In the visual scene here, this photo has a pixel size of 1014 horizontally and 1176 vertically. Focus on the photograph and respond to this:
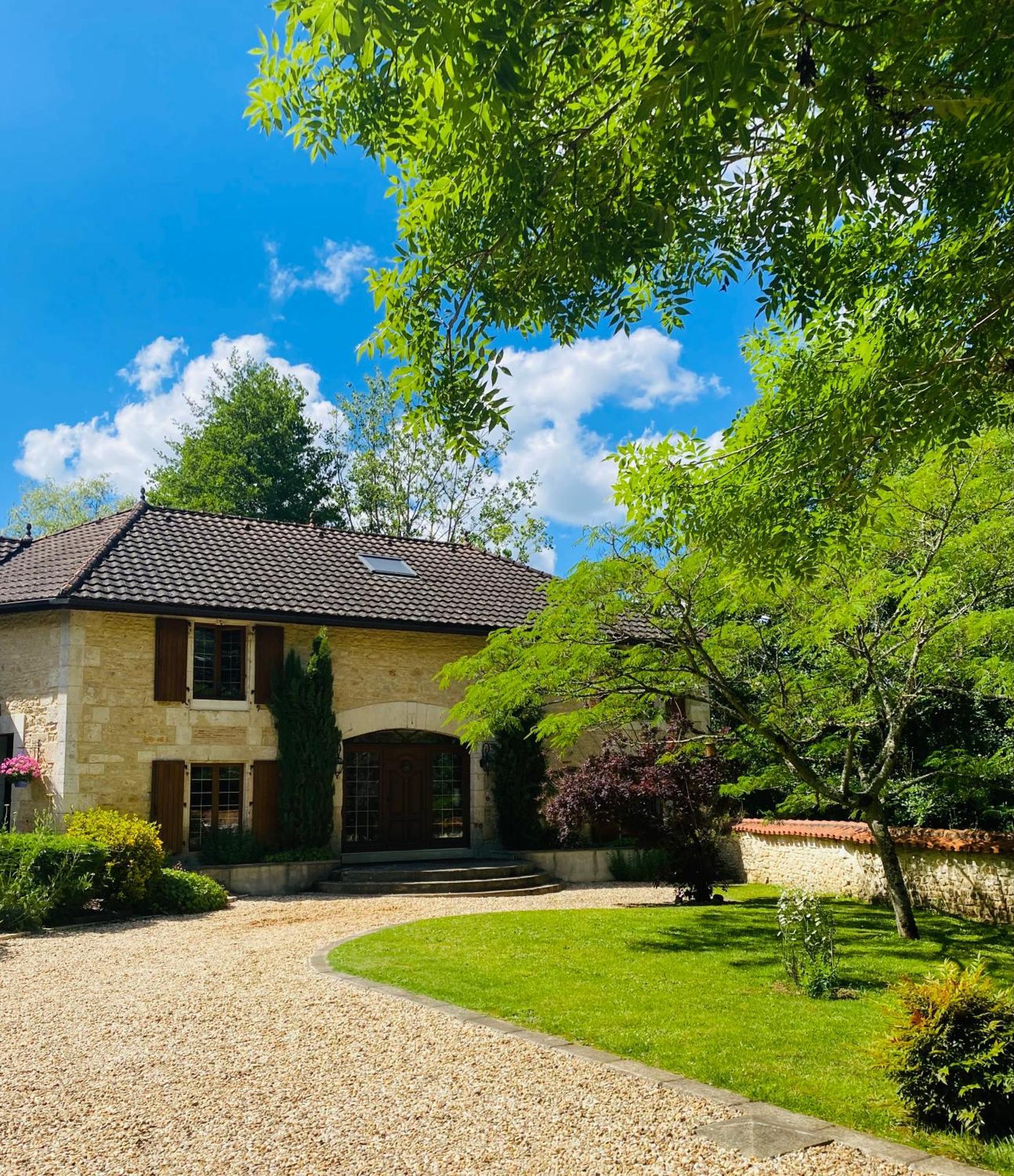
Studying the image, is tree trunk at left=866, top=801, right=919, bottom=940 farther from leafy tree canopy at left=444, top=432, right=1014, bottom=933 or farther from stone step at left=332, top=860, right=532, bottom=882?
stone step at left=332, top=860, right=532, bottom=882

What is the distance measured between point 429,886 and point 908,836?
736 cm

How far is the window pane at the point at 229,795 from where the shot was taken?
17.1 metres

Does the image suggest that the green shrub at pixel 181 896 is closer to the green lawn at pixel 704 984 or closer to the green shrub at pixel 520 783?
the green lawn at pixel 704 984

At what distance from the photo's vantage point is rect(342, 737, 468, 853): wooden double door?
18578mm

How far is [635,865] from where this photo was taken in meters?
18.6

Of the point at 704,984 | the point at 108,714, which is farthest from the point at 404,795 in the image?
the point at 704,984

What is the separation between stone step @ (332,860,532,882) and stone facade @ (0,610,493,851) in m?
1.66

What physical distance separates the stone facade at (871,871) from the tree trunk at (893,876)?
57.1 inches

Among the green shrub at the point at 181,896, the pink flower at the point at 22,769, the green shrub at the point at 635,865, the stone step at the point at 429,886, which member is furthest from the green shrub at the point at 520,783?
the pink flower at the point at 22,769

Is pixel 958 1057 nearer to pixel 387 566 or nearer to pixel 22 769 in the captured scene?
pixel 22 769

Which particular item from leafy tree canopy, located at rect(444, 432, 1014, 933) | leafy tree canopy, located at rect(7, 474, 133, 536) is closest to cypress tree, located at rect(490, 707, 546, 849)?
leafy tree canopy, located at rect(444, 432, 1014, 933)

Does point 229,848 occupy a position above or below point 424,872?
above

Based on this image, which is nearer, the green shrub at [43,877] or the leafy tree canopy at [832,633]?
the leafy tree canopy at [832,633]

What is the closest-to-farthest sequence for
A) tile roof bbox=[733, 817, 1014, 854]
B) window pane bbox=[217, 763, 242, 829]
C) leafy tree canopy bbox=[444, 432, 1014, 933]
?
leafy tree canopy bbox=[444, 432, 1014, 933] < tile roof bbox=[733, 817, 1014, 854] < window pane bbox=[217, 763, 242, 829]
